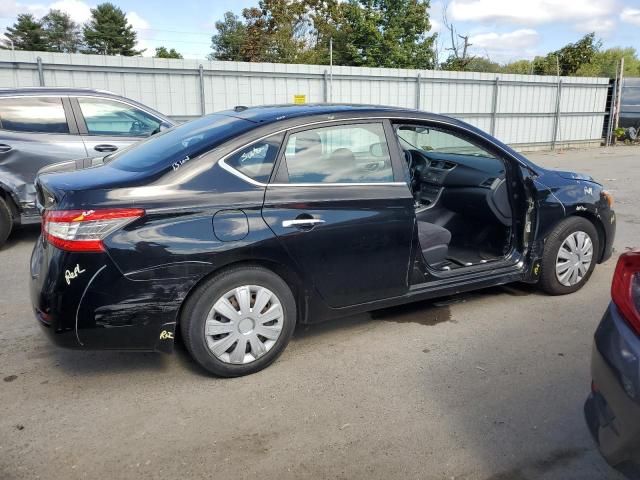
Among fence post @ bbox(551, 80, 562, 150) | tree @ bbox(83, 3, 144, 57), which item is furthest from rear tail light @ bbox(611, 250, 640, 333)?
tree @ bbox(83, 3, 144, 57)

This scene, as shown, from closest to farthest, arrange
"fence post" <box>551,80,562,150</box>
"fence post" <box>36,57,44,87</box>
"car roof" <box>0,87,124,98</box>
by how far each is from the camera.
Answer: "car roof" <box>0,87,124,98</box>
"fence post" <box>36,57,44,87</box>
"fence post" <box>551,80,562,150</box>

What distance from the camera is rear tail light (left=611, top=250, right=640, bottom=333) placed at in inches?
76.1

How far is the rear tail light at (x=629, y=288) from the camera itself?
1.93 metres

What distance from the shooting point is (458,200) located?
4.79 meters

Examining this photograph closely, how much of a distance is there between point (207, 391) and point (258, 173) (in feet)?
4.23

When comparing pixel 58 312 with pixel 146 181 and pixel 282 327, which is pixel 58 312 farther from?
pixel 282 327

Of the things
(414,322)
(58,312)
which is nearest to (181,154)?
(58,312)

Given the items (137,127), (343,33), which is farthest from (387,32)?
(137,127)

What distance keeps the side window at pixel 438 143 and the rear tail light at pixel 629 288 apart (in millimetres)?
1956

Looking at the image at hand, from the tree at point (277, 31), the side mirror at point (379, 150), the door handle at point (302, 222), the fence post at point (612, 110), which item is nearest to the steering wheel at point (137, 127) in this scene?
the side mirror at point (379, 150)

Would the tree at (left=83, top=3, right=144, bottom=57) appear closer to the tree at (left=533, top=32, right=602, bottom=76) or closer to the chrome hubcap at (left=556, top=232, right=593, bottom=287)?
the tree at (left=533, top=32, right=602, bottom=76)

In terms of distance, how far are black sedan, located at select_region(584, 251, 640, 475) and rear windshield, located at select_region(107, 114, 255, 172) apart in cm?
214

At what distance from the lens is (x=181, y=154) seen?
305cm

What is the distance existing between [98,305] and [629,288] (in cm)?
244
